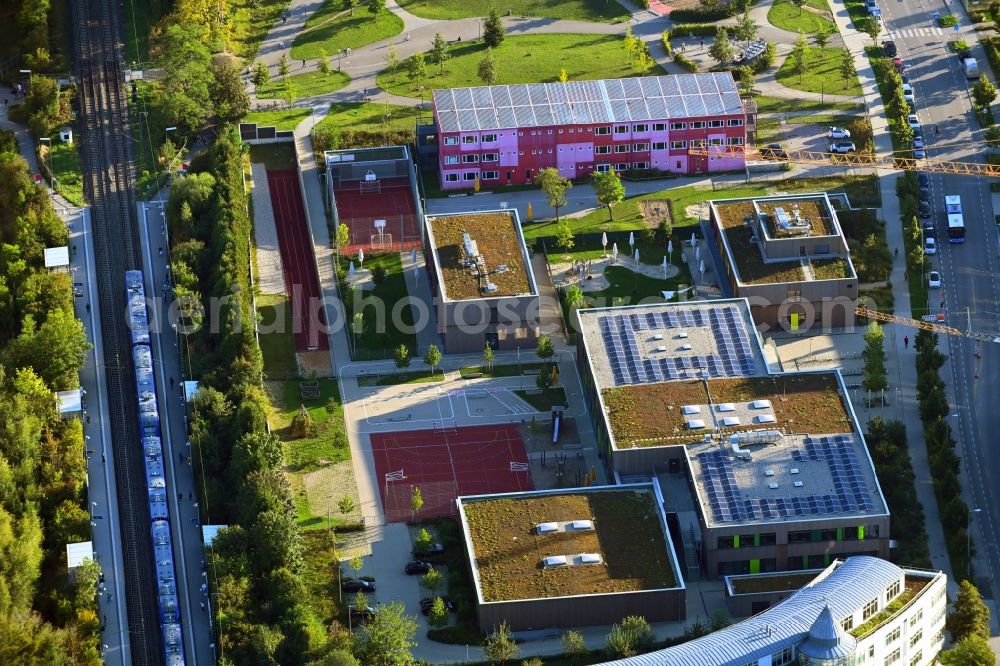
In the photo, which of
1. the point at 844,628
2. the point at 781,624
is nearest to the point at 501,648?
the point at 781,624

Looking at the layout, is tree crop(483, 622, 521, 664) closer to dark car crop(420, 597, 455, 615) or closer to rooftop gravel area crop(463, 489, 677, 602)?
rooftop gravel area crop(463, 489, 677, 602)

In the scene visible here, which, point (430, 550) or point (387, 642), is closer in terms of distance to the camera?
point (387, 642)

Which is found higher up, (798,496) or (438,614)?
(798,496)

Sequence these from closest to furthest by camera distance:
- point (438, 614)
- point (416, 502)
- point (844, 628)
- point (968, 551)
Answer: point (844, 628) → point (438, 614) → point (968, 551) → point (416, 502)

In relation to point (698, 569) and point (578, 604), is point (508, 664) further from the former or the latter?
point (698, 569)

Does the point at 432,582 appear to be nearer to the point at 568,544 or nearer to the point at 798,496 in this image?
the point at 568,544

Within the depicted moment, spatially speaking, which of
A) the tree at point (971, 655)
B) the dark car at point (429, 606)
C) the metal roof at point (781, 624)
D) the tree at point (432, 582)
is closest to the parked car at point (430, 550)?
the tree at point (432, 582)
